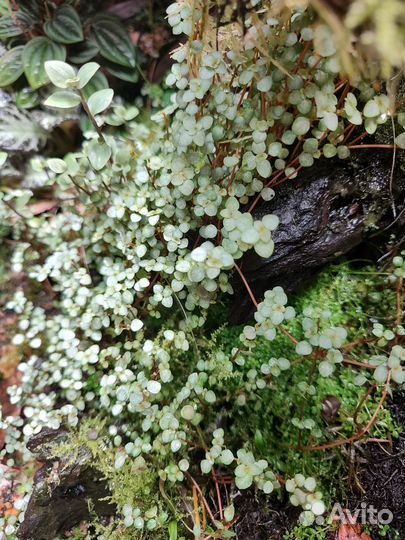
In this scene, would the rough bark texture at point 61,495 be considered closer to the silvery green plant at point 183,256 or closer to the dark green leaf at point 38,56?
the silvery green plant at point 183,256

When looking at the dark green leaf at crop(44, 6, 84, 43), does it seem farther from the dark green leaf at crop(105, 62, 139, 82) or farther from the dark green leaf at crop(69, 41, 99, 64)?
the dark green leaf at crop(105, 62, 139, 82)

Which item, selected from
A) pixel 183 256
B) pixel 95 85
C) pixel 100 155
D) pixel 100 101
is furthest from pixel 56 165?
pixel 95 85

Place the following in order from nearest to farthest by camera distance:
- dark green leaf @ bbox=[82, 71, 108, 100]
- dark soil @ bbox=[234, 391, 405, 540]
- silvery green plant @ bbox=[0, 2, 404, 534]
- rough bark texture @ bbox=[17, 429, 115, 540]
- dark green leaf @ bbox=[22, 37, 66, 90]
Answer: silvery green plant @ bbox=[0, 2, 404, 534] < dark soil @ bbox=[234, 391, 405, 540] < rough bark texture @ bbox=[17, 429, 115, 540] < dark green leaf @ bbox=[22, 37, 66, 90] < dark green leaf @ bbox=[82, 71, 108, 100]

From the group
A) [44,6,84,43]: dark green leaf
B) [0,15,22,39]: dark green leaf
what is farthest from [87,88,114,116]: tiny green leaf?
[0,15,22,39]: dark green leaf

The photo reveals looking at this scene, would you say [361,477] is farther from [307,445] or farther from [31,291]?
[31,291]

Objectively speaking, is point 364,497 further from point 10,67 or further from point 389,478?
point 10,67
